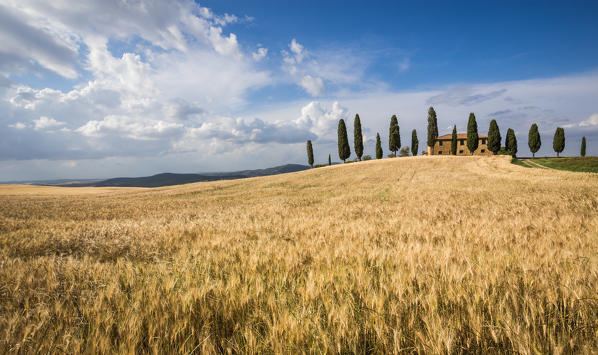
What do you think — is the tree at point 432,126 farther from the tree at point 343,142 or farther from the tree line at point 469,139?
the tree at point 343,142

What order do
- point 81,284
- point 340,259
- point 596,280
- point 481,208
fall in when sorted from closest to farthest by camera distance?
point 596,280, point 81,284, point 340,259, point 481,208

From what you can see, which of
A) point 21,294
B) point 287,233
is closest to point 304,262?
point 287,233

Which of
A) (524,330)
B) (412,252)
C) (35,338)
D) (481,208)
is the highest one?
(35,338)

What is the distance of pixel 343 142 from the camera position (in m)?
75.4

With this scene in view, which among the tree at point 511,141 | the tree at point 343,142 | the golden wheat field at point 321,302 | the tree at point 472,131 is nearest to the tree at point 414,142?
the tree at point 472,131

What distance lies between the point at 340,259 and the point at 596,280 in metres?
2.40

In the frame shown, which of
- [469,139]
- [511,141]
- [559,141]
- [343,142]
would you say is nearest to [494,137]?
[469,139]

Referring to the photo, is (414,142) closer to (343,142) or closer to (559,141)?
(343,142)

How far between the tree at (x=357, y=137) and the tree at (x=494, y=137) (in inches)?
1510

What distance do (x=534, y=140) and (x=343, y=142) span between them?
2499 inches

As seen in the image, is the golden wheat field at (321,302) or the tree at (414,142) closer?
the golden wheat field at (321,302)

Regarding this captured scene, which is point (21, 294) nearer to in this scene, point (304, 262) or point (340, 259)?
point (304, 262)

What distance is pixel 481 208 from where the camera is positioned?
6.99 m

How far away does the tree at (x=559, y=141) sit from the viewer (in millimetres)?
75500
